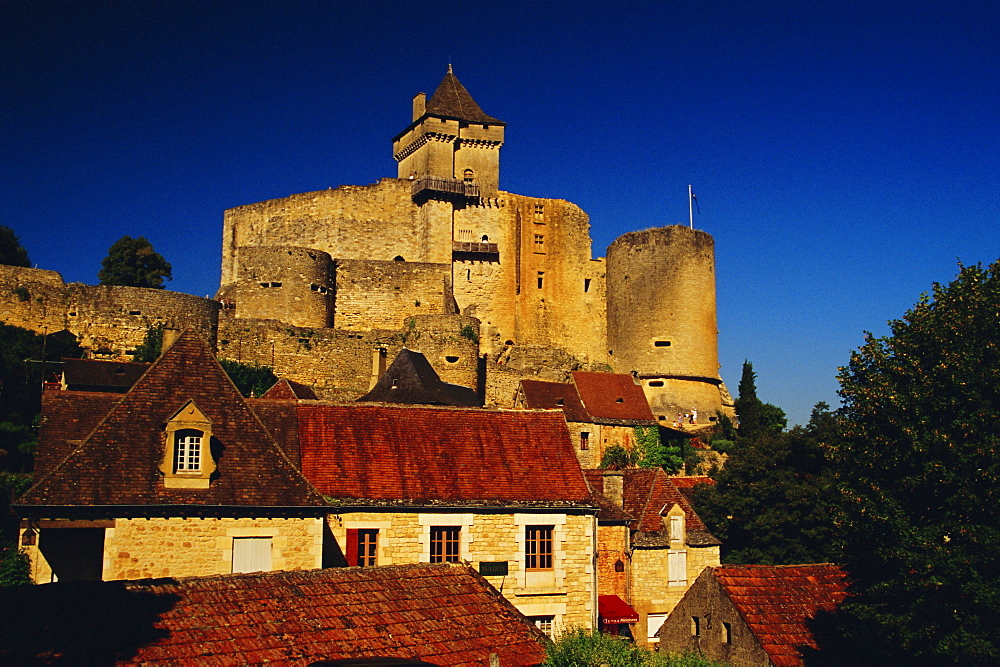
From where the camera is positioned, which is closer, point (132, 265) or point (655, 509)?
point (655, 509)

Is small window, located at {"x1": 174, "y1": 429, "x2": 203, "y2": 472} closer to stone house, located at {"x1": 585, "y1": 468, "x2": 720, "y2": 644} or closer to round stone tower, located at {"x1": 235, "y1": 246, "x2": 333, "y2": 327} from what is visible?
stone house, located at {"x1": 585, "y1": 468, "x2": 720, "y2": 644}

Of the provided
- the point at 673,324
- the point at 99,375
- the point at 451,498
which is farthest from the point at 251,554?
the point at 673,324

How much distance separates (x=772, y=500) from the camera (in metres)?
29.9

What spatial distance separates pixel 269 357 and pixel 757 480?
21.2 meters

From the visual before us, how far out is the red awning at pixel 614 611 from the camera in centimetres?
2454

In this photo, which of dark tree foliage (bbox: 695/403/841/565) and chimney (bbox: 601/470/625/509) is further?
Result: dark tree foliage (bbox: 695/403/841/565)

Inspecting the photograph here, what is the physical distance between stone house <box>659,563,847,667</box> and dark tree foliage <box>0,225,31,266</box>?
38.3 m

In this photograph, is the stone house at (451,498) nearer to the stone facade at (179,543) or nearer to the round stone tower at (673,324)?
the stone facade at (179,543)

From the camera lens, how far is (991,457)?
14.4m

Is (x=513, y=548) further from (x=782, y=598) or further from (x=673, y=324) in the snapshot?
(x=673, y=324)

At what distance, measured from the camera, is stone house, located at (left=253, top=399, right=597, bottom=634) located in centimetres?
1859

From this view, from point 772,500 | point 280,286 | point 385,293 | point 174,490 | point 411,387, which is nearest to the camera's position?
point 174,490

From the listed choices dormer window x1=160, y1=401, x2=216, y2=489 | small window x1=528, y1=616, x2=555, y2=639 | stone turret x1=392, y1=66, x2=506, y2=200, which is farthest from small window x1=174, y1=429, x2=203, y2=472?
stone turret x1=392, y1=66, x2=506, y2=200

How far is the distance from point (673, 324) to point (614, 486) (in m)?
24.0
